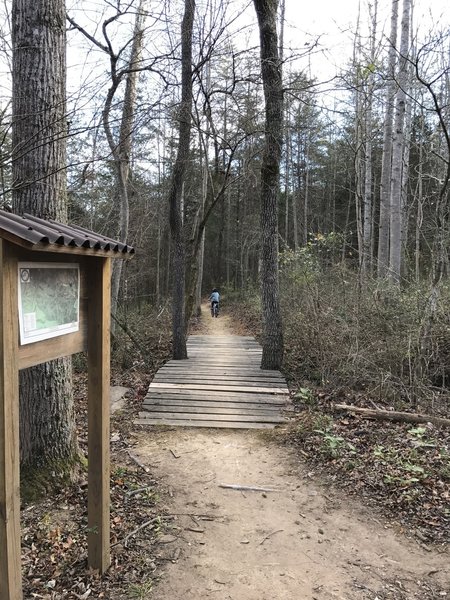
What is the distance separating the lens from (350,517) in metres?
3.72

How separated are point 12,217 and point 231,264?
104ft

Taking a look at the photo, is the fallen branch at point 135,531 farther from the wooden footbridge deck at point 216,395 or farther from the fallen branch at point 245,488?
the wooden footbridge deck at point 216,395

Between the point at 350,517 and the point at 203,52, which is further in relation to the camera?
the point at 203,52

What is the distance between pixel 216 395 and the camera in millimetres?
6973

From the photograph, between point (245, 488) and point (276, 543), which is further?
point (245, 488)

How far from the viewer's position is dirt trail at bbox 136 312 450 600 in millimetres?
2799

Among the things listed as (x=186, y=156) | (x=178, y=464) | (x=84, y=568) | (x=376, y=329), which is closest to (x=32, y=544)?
(x=84, y=568)

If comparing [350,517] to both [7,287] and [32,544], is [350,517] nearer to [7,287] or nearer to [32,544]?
[32,544]

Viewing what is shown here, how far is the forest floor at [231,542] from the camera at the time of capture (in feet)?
9.09

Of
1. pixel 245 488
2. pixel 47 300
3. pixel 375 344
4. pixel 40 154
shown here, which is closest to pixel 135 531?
pixel 245 488

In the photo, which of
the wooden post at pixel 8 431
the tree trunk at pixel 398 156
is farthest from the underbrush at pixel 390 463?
the tree trunk at pixel 398 156

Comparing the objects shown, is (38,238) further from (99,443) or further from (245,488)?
(245,488)

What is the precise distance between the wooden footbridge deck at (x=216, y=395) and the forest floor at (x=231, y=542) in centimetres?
133

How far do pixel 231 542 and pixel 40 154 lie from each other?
3610mm
